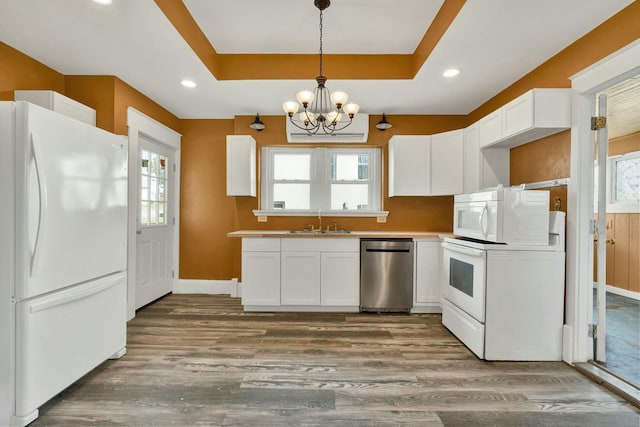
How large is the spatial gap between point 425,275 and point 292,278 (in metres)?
1.55

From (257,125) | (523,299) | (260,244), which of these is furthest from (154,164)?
(523,299)

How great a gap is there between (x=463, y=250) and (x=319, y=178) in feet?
6.89

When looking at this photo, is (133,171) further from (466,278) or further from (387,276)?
(466,278)

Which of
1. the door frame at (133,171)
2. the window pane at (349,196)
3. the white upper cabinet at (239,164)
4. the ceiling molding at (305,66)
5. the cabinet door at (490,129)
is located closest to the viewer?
the cabinet door at (490,129)

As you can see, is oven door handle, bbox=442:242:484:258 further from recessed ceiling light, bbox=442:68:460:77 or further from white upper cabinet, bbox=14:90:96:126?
white upper cabinet, bbox=14:90:96:126

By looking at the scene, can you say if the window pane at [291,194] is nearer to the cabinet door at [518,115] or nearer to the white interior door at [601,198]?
the cabinet door at [518,115]

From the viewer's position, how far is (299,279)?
343 centimetres

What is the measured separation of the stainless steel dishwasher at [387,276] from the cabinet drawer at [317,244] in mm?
160

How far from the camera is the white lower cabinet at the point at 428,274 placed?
11.2 ft

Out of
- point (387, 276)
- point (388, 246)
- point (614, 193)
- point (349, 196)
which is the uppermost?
point (614, 193)

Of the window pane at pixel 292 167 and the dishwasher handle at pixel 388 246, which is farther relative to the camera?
the window pane at pixel 292 167

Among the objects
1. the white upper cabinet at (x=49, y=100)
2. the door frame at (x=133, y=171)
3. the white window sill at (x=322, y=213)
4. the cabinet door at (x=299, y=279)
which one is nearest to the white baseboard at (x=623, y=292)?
the white window sill at (x=322, y=213)

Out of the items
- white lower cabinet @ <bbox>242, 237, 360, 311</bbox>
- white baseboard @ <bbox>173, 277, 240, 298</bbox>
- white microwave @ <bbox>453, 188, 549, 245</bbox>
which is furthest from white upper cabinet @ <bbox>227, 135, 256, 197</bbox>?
Result: white microwave @ <bbox>453, 188, 549, 245</bbox>

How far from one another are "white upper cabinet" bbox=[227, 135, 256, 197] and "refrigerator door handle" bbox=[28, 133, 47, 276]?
7.26 ft
